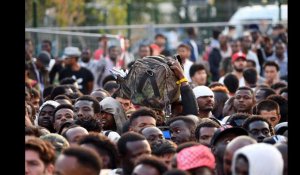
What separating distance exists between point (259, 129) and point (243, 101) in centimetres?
352

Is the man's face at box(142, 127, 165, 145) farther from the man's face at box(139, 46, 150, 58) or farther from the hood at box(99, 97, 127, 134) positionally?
the man's face at box(139, 46, 150, 58)

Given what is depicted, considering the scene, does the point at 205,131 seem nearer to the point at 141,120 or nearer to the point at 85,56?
the point at 141,120

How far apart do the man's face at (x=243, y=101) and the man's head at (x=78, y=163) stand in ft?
21.7

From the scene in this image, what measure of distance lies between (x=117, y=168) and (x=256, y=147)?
1.50 m

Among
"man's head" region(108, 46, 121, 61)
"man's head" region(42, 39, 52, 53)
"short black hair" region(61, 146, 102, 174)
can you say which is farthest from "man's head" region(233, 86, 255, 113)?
"man's head" region(42, 39, 52, 53)

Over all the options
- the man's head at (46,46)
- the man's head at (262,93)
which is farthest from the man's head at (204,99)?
the man's head at (46,46)

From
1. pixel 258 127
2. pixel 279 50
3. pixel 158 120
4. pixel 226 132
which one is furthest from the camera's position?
pixel 279 50

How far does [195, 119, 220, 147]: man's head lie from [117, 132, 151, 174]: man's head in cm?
172

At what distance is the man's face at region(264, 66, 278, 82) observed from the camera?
65.0 ft

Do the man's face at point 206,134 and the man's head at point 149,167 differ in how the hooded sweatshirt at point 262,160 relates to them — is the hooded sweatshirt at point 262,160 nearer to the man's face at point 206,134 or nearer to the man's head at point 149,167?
the man's head at point 149,167

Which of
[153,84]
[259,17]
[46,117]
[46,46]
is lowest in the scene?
[46,117]

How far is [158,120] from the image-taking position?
483 inches

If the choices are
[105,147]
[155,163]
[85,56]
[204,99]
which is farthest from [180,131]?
[85,56]

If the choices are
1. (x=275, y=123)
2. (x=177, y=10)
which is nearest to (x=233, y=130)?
(x=275, y=123)
